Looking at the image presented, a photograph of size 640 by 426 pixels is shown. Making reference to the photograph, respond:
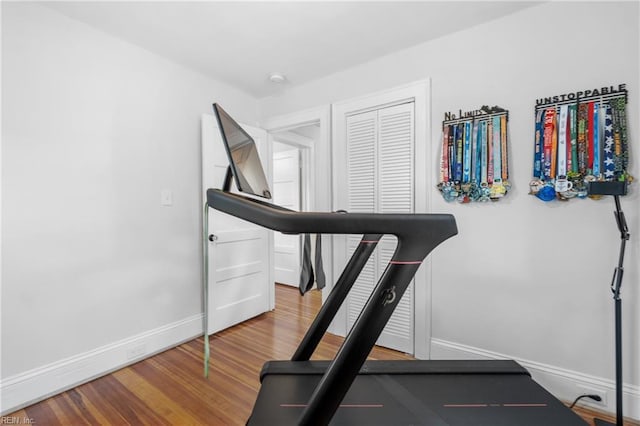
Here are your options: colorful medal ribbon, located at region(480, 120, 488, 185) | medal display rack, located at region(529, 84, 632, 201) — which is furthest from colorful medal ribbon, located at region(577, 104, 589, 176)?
colorful medal ribbon, located at region(480, 120, 488, 185)

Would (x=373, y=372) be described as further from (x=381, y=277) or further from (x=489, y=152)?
(x=489, y=152)

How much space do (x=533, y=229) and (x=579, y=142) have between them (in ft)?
1.82

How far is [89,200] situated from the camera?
78.8 inches

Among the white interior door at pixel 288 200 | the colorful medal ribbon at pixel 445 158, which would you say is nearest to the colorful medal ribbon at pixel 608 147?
the colorful medal ribbon at pixel 445 158

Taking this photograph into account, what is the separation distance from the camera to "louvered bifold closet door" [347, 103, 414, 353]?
7.68 feet

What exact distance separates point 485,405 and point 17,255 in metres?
2.58

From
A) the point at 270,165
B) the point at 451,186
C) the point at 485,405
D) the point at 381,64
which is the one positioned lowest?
the point at 485,405

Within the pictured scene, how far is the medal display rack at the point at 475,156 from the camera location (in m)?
1.92

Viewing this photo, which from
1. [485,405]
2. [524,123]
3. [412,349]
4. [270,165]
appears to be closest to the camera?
[485,405]

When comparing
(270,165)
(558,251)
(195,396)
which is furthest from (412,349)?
(270,165)

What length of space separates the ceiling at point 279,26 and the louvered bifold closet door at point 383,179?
523 millimetres

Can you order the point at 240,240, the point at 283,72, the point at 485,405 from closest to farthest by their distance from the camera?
the point at 485,405 < the point at 283,72 < the point at 240,240

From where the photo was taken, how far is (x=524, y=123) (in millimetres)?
1863

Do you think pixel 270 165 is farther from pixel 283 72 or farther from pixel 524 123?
pixel 524 123
